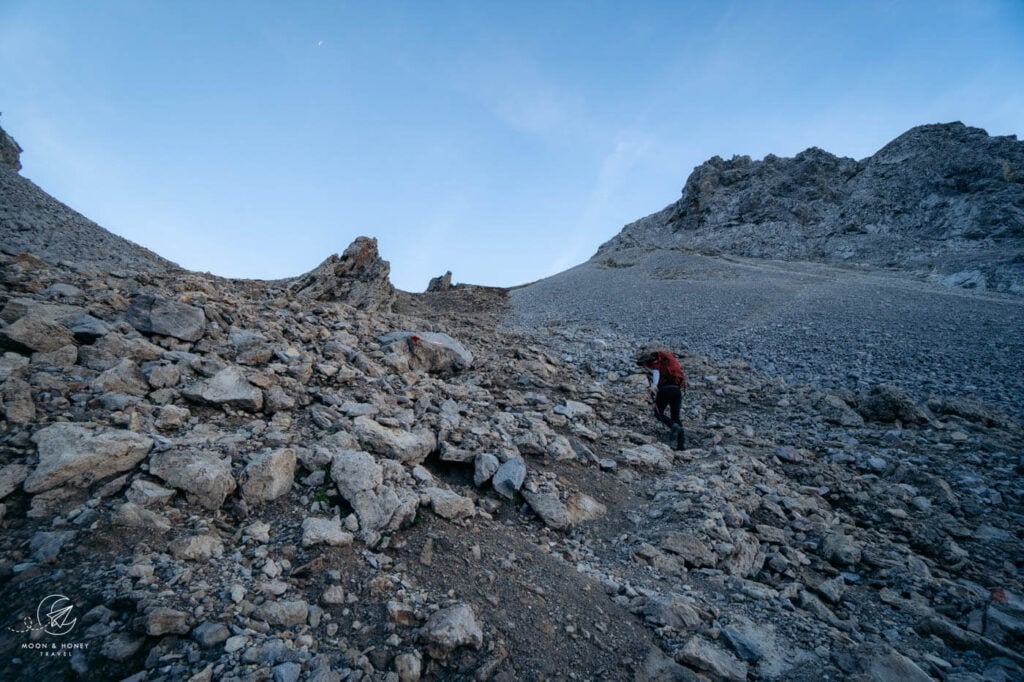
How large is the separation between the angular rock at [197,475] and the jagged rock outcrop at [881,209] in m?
35.5

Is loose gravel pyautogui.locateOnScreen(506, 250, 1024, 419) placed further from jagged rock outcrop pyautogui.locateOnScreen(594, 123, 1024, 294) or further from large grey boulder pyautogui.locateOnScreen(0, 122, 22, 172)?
large grey boulder pyautogui.locateOnScreen(0, 122, 22, 172)

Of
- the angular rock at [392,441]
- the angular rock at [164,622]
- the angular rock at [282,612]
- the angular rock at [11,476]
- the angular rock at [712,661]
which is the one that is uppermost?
the angular rock at [392,441]

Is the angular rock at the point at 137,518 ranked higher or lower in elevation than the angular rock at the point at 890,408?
lower

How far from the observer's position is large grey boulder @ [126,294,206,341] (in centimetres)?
598

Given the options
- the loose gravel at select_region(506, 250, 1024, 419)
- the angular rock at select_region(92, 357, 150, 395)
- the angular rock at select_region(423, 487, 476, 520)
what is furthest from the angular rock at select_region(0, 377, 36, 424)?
the loose gravel at select_region(506, 250, 1024, 419)

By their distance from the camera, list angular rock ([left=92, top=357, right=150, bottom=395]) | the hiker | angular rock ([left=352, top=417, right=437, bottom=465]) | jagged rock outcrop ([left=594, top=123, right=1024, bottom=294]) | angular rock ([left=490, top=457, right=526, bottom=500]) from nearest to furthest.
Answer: angular rock ([left=92, top=357, right=150, bottom=395])
angular rock ([left=352, top=417, right=437, bottom=465])
angular rock ([left=490, top=457, right=526, bottom=500])
the hiker
jagged rock outcrop ([left=594, top=123, right=1024, bottom=294])

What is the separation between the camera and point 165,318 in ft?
20.1

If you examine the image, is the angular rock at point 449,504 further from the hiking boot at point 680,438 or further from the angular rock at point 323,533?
the hiking boot at point 680,438

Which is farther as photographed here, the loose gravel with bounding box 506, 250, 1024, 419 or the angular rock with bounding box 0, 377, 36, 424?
the loose gravel with bounding box 506, 250, 1024, 419

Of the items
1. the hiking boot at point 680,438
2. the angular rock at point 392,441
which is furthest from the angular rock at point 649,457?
the angular rock at point 392,441

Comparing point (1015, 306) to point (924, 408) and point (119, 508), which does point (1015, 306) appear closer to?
point (924, 408)

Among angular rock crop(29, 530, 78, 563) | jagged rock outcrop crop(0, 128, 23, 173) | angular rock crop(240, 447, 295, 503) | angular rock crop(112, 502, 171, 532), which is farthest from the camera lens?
jagged rock outcrop crop(0, 128, 23, 173)

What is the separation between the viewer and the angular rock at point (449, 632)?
3109 millimetres

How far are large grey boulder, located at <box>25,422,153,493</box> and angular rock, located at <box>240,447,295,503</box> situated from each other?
3.11ft
